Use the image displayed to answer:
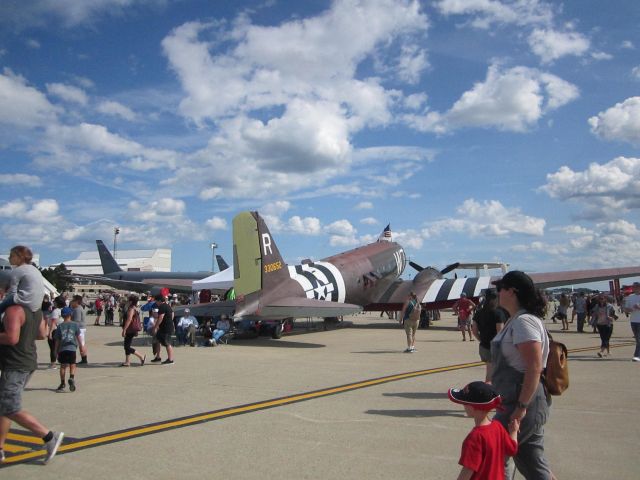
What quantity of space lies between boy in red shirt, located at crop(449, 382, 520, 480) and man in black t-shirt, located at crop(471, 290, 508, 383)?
4.78 m

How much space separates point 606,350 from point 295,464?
1170cm

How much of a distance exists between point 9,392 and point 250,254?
13.1 m

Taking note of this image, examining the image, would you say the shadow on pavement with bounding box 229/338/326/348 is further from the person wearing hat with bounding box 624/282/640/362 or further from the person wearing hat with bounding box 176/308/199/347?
the person wearing hat with bounding box 624/282/640/362

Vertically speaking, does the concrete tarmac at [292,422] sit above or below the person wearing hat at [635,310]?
below

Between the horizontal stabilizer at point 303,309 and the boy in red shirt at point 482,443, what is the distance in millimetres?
13842

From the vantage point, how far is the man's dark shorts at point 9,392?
5234 millimetres

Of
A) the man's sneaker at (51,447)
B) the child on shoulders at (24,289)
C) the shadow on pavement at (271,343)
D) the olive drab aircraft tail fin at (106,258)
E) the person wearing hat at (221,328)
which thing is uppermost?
the olive drab aircraft tail fin at (106,258)

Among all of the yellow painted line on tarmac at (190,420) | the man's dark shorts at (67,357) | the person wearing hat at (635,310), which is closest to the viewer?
the yellow painted line on tarmac at (190,420)

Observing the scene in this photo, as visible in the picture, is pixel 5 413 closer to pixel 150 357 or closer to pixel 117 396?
pixel 117 396

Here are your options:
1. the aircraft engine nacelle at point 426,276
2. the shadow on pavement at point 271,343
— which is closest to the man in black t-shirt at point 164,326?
the shadow on pavement at point 271,343

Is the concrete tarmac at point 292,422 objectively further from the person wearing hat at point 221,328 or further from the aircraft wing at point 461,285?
the aircraft wing at point 461,285

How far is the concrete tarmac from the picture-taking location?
5.22 m

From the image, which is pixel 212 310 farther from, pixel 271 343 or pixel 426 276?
pixel 426 276

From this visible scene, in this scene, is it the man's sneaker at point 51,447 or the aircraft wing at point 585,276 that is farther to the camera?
the aircraft wing at point 585,276
